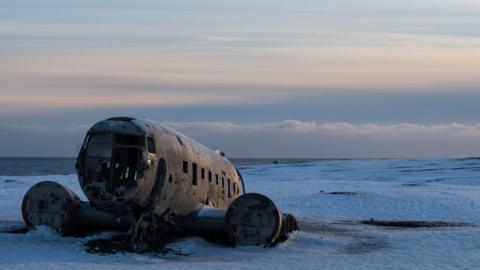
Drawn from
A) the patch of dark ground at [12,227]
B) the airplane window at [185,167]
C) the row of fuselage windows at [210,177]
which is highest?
the airplane window at [185,167]

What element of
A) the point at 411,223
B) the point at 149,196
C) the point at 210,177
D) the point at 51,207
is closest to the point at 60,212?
the point at 51,207

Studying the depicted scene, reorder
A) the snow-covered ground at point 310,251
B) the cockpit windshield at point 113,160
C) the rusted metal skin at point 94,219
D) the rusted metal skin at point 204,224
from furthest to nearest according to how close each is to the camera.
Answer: the rusted metal skin at point 94,219
the rusted metal skin at point 204,224
the cockpit windshield at point 113,160
the snow-covered ground at point 310,251

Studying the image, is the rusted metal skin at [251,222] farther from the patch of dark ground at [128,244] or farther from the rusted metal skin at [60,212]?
the rusted metal skin at [60,212]

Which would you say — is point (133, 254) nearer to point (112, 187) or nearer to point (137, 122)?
point (112, 187)

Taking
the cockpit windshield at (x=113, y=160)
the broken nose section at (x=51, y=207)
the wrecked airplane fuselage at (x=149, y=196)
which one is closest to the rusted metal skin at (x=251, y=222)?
the wrecked airplane fuselage at (x=149, y=196)

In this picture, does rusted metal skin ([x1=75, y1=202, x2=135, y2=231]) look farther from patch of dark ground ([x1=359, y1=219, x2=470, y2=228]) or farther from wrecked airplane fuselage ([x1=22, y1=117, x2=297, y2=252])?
patch of dark ground ([x1=359, y1=219, x2=470, y2=228])

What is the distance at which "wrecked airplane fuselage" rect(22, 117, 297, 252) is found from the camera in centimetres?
1952

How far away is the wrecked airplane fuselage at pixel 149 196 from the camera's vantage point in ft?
64.0

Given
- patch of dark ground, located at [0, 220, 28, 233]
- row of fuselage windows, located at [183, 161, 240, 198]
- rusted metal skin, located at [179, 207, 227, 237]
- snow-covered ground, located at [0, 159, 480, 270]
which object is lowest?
snow-covered ground, located at [0, 159, 480, 270]

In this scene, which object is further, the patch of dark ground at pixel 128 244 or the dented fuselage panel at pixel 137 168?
the patch of dark ground at pixel 128 244

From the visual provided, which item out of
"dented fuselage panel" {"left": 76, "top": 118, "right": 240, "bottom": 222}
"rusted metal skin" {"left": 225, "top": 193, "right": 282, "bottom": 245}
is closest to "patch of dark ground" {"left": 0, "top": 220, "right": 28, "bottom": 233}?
"dented fuselage panel" {"left": 76, "top": 118, "right": 240, "bottom": 222}

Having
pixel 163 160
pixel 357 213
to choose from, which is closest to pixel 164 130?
pixel 163 160

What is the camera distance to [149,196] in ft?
67.5

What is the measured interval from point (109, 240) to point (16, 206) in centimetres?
1321
